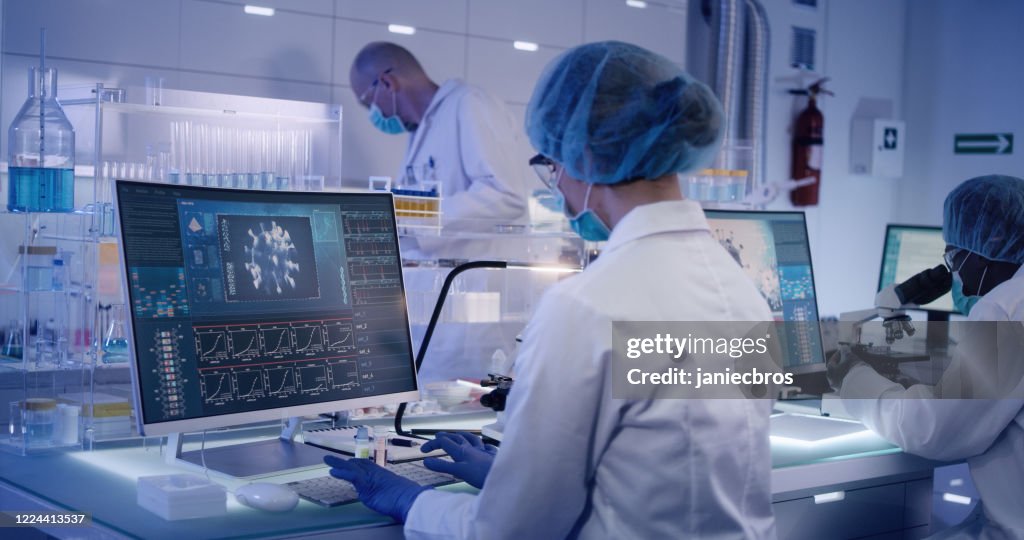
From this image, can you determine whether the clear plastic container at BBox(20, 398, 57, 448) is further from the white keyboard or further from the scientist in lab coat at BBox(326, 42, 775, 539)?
the scientist in lab coat at BBox(326, 42, 775, 539)

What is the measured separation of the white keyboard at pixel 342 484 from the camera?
165 centimetres

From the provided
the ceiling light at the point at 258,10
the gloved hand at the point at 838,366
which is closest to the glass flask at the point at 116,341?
the gloved hand at the point at 838,366

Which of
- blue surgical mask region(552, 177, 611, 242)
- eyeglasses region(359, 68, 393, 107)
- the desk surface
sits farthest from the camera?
eyeglasses region(359, 68, 393, 107)

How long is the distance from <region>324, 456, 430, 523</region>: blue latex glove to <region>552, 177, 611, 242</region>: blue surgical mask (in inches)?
18.8

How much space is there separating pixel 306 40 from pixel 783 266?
114 inches

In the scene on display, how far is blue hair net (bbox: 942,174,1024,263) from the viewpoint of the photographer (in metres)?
2.48

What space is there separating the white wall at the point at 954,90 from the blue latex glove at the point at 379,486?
18.6ft

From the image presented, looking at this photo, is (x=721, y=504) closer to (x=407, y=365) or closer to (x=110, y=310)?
(x=407, y=365)

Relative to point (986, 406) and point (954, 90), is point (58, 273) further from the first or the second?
point (954, 90)

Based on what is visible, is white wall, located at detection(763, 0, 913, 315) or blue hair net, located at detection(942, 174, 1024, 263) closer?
blue hair net, located at detection(942, 174, 1024, 263)

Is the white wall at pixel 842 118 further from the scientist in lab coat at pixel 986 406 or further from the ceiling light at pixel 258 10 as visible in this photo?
the scientist in lab coat at pixel 986 406

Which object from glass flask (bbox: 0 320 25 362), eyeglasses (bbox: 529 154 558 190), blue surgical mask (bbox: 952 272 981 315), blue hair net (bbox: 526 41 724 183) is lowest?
glass flask (bbox: 0 320 25 362)

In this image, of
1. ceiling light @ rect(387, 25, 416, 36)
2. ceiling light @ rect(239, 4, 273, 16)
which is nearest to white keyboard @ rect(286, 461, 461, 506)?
ceiling light @ rect(239, 4, 273, 16)

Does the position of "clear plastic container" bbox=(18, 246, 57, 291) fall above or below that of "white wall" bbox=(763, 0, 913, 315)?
below
